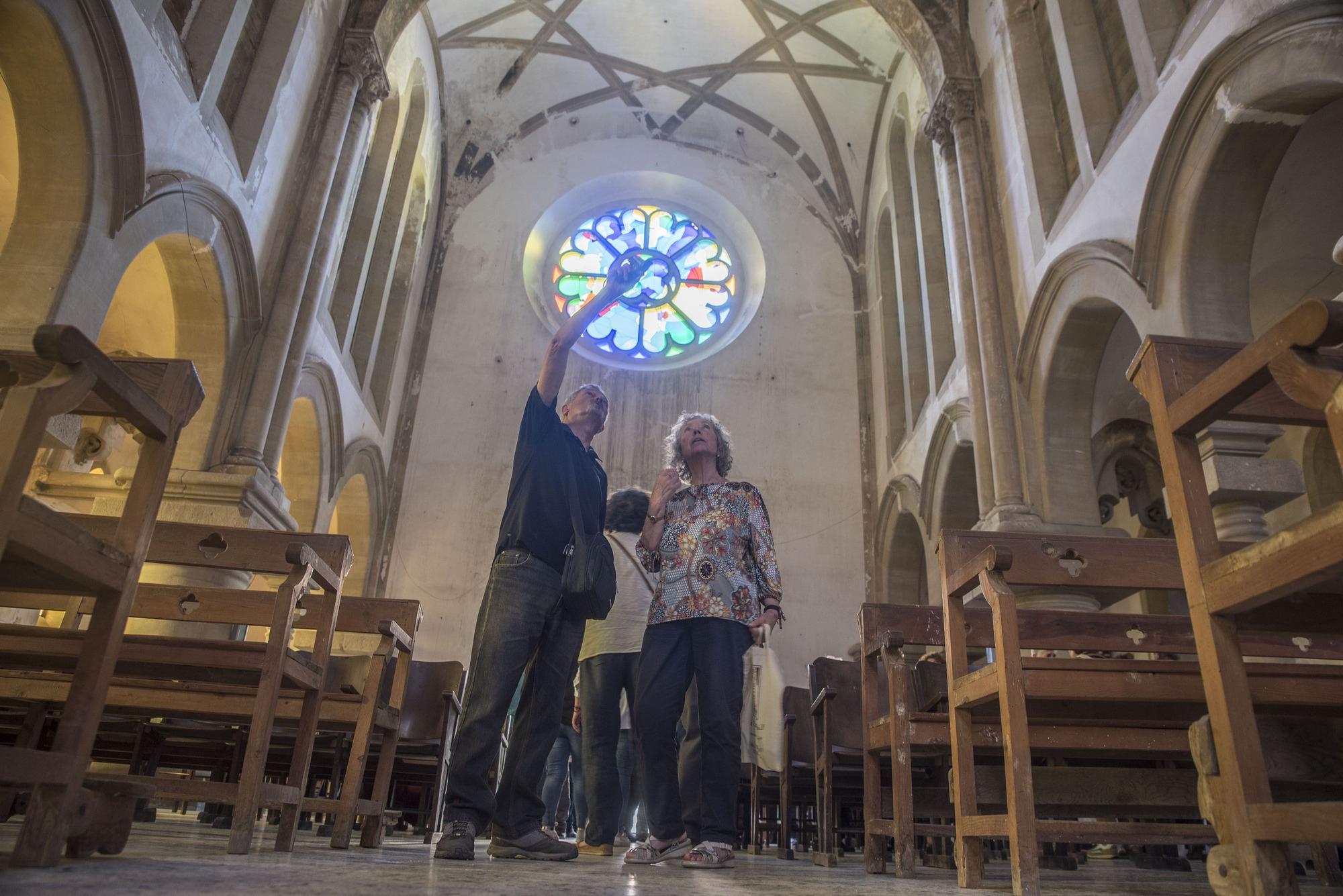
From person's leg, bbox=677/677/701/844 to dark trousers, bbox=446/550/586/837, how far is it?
1.42 feet

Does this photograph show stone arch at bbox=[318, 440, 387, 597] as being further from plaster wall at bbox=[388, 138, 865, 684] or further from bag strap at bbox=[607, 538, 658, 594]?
bag strap at bbox=[607, 538, 658, 594]

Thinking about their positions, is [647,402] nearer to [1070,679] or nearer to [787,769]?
[787,769]

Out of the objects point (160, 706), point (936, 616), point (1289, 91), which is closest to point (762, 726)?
point (936, 616)

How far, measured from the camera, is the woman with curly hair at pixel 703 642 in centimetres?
290

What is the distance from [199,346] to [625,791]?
4442 mm

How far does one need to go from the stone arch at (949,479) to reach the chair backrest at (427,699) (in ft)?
16.2

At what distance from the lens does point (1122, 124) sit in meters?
5.91

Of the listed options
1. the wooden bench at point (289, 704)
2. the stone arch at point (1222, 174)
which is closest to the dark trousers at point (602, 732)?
the wooden bench at point (289, 704)

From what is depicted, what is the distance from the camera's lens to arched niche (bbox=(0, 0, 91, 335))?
14.9ft

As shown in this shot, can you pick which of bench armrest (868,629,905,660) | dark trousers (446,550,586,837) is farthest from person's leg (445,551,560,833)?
bench armrest (868,629,905,660)

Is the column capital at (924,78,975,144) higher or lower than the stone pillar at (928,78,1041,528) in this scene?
higher

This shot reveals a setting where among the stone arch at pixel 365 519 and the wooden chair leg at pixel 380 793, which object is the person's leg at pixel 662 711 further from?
the stone arch at pixel 365 519

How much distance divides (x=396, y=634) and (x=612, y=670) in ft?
2.82

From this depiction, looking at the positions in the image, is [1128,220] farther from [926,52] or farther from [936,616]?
A: [926,52]
